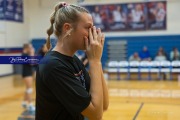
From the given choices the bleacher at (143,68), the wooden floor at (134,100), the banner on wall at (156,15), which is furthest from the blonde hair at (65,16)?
the banner on wall at (156,15)

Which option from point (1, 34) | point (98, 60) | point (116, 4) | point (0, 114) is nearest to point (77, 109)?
point (98, 60)

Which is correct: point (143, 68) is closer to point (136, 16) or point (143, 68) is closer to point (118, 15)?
point (136, 16)

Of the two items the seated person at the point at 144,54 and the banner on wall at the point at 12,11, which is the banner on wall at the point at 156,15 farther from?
the banner on wall at the point at 12,11

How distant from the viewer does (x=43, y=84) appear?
1.43m

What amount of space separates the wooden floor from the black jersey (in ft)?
14.5

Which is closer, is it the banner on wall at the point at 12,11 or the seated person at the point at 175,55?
the seated person at the point at 175,55

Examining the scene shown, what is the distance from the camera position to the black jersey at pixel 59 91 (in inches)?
53.9

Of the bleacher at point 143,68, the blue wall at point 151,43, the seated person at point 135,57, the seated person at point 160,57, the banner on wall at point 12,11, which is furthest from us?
the blue wall at point 151,43

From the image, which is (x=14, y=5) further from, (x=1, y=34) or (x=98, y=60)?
(x=98, y=60)

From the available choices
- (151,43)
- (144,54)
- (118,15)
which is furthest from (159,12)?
(144,54)

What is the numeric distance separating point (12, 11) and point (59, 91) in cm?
1215

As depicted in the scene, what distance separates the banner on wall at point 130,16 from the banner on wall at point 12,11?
3152 millimetres

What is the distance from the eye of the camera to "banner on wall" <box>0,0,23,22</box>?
12.0 m

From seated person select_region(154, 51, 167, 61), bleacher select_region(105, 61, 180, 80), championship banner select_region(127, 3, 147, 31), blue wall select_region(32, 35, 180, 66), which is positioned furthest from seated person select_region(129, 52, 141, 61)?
championship banner select_region(127, 3, 147, 31)
